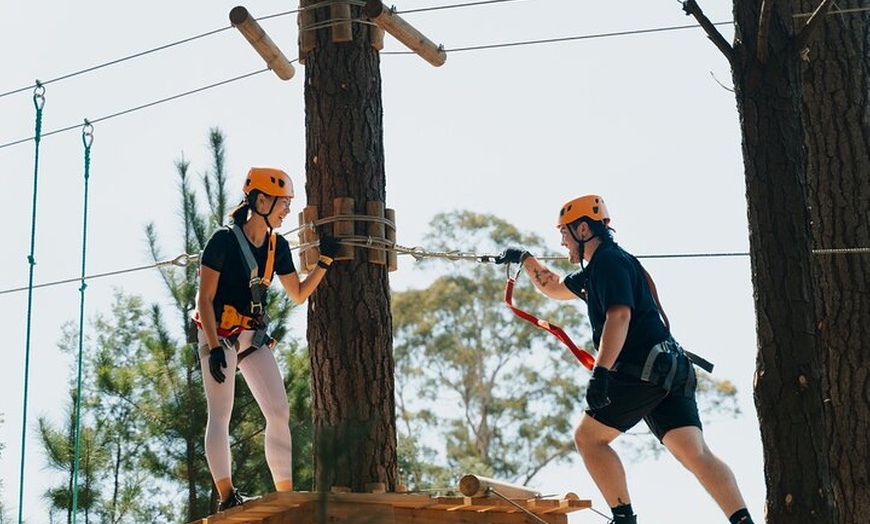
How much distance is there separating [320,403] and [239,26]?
1890 millimetres

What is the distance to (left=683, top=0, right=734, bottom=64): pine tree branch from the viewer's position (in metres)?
5.54

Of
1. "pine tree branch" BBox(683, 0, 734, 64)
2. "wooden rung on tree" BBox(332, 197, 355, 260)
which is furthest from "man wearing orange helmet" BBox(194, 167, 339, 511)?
"pine tree branch" BBox(683, 0, 734, 64)

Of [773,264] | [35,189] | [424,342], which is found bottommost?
[773,264]

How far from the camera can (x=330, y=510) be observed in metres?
3.75

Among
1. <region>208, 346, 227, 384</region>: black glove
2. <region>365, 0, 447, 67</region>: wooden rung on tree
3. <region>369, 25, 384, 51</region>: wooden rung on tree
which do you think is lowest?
<region>208, 346, 227, 384</region>: black glove

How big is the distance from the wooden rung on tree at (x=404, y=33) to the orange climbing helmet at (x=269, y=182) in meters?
1.12

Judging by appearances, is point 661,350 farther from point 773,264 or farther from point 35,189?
point 35,189

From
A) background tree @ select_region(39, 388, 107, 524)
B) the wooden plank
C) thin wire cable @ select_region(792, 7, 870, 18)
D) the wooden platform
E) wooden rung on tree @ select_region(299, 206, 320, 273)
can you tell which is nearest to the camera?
the wooden platform

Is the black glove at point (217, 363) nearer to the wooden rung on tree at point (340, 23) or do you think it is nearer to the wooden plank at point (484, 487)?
the wooden plank at point (484, 487)

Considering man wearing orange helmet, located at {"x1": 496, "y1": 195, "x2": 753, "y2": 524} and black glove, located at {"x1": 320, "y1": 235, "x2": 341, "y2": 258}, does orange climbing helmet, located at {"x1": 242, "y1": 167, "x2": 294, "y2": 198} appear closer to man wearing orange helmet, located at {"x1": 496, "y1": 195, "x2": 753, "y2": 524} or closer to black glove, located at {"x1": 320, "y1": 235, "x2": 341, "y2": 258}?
black glove, located at {"x1": 320, "y1": 235, "x2": 341, "y2": 258}

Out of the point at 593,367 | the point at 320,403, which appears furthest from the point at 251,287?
the point at 593,367

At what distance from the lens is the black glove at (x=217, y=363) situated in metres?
7.00

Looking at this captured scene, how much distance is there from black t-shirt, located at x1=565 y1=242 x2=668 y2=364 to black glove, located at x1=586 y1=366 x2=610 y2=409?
241mm

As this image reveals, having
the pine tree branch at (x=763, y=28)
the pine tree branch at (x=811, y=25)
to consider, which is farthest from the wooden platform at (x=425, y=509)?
the pine tree branch at (x=811, y=25)
